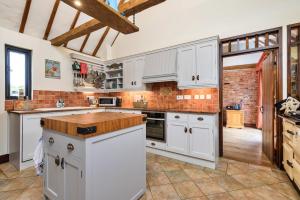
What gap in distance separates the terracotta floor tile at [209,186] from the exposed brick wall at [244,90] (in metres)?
5.34

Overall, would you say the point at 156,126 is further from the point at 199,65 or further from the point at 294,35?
the point at 294,35

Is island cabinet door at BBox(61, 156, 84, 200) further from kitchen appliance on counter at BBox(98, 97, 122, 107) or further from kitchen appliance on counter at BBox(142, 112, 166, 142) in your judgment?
kitchen appliance on counter at BBox(98, 97, 122, 107)

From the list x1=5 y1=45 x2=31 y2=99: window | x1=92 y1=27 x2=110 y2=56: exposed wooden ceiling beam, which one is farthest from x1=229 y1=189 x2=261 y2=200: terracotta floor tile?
x1=92 y1=27 x2=110 y2=56: exposed wooden ceiling beam

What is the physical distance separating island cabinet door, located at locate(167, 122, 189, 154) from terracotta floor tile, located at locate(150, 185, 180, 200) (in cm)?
97

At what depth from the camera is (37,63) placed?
11.5ft

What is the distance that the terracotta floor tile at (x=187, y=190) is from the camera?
1.89m

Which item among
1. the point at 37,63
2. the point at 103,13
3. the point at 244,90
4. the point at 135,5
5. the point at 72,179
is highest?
the point at 135,5

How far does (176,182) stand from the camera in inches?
86.0

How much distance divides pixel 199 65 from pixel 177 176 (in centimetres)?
207

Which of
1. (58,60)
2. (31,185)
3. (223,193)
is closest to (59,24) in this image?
(58,60)

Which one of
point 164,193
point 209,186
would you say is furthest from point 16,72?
point 209,186

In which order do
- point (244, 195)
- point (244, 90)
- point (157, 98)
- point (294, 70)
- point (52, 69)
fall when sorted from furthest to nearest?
point (244, 90) → point (157, 98) → point (52, 69) → point (294, 70) → point (244, 195)

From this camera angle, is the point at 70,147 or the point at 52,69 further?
the point at 52,69

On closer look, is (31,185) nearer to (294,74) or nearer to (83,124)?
(83,124)
